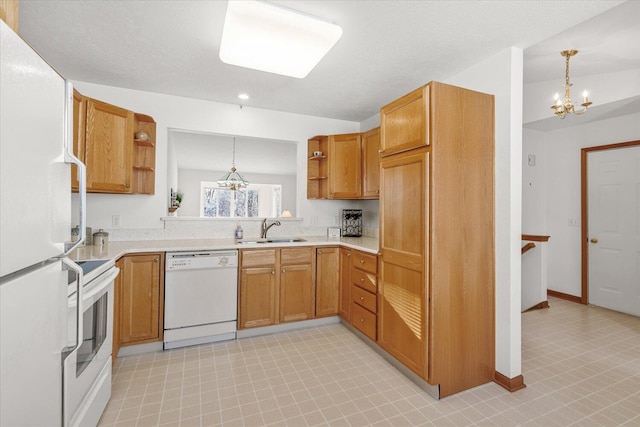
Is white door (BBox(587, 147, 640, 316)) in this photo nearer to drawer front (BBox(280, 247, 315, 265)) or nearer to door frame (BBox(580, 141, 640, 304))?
door frame (BBox(580, 141, 640, 304))

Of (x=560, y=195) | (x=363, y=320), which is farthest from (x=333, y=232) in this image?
(x=560, y=195)

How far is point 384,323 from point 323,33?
219 cm

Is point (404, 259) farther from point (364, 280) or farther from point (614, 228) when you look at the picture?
point (614, 228)

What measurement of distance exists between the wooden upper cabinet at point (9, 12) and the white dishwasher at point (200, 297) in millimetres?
2067

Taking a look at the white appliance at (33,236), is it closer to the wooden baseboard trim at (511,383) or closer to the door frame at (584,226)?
the wooden baseboard trim at (511,383)

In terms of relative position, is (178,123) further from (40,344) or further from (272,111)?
(40,344)

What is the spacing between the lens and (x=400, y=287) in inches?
92.6

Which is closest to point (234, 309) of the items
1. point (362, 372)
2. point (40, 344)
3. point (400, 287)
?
point (362, 372)

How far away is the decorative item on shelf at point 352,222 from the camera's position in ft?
13.3

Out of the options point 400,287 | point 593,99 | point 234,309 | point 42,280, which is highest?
point 593,99

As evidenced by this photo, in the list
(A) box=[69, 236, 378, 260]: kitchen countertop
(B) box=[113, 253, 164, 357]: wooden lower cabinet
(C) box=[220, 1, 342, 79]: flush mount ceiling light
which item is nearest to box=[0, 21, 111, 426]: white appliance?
(C) box=[220, 1, 342, 79]: flush mount ceiling light

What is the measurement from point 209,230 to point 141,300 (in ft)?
3.45

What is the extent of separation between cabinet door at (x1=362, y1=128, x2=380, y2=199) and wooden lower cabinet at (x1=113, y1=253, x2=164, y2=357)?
2261mm

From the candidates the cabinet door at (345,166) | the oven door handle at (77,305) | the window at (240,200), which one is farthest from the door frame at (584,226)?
the window at (240,200)
